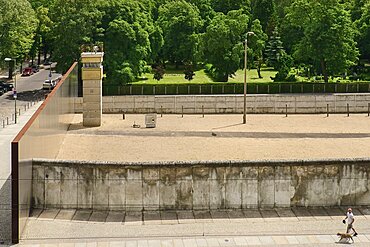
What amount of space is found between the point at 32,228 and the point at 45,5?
258 ft

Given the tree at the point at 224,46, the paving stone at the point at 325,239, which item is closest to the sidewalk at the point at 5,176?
the paving stone at the point at 325,239

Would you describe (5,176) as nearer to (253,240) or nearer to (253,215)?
(253,215)

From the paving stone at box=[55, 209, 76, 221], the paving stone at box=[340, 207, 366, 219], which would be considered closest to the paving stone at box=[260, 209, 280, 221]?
the paving stone at box=[340, 207, 366, 219]

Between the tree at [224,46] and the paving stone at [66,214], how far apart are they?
154 ft

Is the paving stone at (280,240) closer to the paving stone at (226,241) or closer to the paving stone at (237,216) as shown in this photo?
the paving stone at (226,241)

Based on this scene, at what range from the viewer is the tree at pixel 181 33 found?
8631cm

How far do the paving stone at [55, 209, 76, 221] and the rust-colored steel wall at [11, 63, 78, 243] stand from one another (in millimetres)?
1362

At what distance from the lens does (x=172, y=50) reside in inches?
3541

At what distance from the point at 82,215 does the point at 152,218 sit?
309 centimetres

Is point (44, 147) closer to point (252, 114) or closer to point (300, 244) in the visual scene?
point (300, 244)

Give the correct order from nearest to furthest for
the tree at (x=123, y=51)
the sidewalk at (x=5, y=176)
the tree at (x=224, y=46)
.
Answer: the sidewalk at (x=5, y=176)
the tree at (x=123, y=51)
the tree at (x=224, y=46)

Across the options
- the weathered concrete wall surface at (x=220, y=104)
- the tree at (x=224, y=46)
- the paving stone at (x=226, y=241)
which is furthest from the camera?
the tree at (x=224, y=46)

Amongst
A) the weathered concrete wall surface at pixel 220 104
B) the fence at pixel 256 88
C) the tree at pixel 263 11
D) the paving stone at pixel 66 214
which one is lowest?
the paving stone at pixel 66 214

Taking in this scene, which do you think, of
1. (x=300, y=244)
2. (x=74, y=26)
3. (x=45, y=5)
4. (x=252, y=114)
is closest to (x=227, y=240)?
(x=300, y=244)
